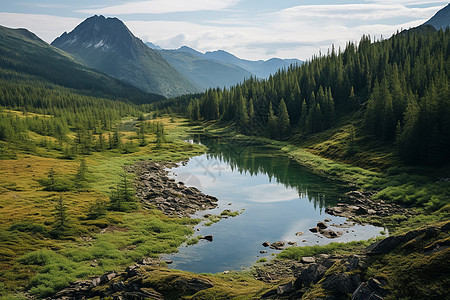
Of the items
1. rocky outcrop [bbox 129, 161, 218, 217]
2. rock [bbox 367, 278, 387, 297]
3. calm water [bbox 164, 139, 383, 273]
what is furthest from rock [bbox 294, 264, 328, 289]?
rocky outcrop [bbox 129, 161, 218, 217]

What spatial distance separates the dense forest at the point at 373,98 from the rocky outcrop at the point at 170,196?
161 ft

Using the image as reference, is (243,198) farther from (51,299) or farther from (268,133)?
(268,133)

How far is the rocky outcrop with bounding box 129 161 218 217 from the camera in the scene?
5400 centimetres

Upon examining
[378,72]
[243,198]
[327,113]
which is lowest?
[243,198]

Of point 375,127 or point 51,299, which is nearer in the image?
point 51,299

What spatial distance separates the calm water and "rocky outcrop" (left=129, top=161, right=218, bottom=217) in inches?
112

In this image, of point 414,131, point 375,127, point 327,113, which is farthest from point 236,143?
point 414,131

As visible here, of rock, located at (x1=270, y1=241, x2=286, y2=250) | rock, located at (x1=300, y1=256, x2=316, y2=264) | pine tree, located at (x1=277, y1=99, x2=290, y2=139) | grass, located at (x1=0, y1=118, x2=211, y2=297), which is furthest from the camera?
pine tree, located at (x1=277, y1=99, x2=290, y2=139)

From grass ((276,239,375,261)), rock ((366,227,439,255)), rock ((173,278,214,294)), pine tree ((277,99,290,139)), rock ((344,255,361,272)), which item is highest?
pine tree ((277,99,290,139))

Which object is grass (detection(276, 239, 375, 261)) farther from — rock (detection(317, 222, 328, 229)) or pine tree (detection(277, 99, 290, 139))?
pine tree (detection(277, 99, 290, 139))

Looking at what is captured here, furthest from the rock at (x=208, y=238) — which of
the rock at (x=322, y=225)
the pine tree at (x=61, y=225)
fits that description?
the pine tree at (x=61, y=225)

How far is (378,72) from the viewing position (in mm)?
155750

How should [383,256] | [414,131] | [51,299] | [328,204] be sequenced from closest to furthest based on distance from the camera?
[383,256], [51,299], [328,204], [414,131]

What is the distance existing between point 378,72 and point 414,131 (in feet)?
320
